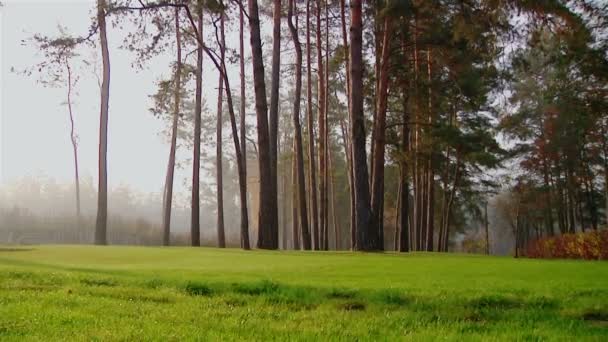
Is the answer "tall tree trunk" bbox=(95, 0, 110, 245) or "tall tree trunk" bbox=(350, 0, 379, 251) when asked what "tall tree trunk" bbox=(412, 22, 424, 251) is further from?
"tall tree trunk" bbox=(95, 0, 110, 245)

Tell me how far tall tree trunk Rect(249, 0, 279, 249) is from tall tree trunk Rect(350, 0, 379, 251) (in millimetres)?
3196

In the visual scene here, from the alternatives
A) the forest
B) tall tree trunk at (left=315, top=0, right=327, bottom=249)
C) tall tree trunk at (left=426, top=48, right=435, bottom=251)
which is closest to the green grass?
the forest

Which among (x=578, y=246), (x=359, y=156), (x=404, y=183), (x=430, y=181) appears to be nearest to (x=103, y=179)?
(x=359, y=156)

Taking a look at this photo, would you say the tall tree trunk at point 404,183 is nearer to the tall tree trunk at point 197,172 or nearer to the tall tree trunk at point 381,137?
the tall tree trunk at point 381,137

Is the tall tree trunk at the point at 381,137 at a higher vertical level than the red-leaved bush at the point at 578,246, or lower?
higher

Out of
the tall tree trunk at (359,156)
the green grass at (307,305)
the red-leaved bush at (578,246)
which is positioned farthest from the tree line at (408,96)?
the green grass at (307,305)

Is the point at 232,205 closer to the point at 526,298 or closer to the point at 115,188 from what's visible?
the point at 115,188

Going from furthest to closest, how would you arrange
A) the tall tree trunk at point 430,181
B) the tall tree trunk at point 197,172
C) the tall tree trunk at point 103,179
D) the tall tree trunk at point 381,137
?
the tall tree trunk at point 197,172
the tall tree trunk at point 103,179
the tall tree trunk at point 430,181
the tall tree trunk at point 381,137

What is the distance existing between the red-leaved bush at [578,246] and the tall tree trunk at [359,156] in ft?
23.6

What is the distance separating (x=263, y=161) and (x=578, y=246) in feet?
36.5

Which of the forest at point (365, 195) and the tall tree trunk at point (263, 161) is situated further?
the tall tree trunk at point (263, 161)

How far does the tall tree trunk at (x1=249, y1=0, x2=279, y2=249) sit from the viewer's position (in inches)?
763

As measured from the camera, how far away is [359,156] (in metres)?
17.9

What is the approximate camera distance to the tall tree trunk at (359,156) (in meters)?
17.6
